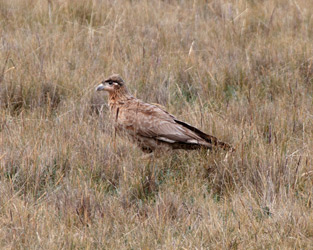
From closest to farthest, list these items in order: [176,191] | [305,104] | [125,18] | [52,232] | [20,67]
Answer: [52,232] < [176,191] < [305,104] < [20,67] < [125,18]

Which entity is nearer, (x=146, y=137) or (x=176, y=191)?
(x=176, y=191)

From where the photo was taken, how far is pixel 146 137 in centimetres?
595

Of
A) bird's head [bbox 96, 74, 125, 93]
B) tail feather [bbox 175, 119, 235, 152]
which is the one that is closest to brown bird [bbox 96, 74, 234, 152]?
tail feather [bbox 175, 119, 235, 152]

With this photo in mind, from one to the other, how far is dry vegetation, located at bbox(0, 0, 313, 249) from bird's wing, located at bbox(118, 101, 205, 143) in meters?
0.17

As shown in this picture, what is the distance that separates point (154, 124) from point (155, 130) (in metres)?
0.06

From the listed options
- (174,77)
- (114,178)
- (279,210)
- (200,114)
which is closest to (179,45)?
(174,77)

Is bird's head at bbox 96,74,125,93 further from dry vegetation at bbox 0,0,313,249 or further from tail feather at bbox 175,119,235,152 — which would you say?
tail feather at bbox 175,119,235,152

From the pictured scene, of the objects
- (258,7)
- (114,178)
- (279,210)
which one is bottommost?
(114,178)

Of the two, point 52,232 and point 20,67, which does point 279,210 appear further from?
point 20,67

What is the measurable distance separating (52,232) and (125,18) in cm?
509

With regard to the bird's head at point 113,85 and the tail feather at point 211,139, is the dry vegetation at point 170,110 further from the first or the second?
the bird's head at point 113,85

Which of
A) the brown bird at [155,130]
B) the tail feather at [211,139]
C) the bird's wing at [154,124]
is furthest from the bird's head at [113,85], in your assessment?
the tail feather at [211,139]

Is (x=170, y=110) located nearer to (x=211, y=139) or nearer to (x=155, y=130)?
(x=155, y=130)

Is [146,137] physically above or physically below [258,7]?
below
